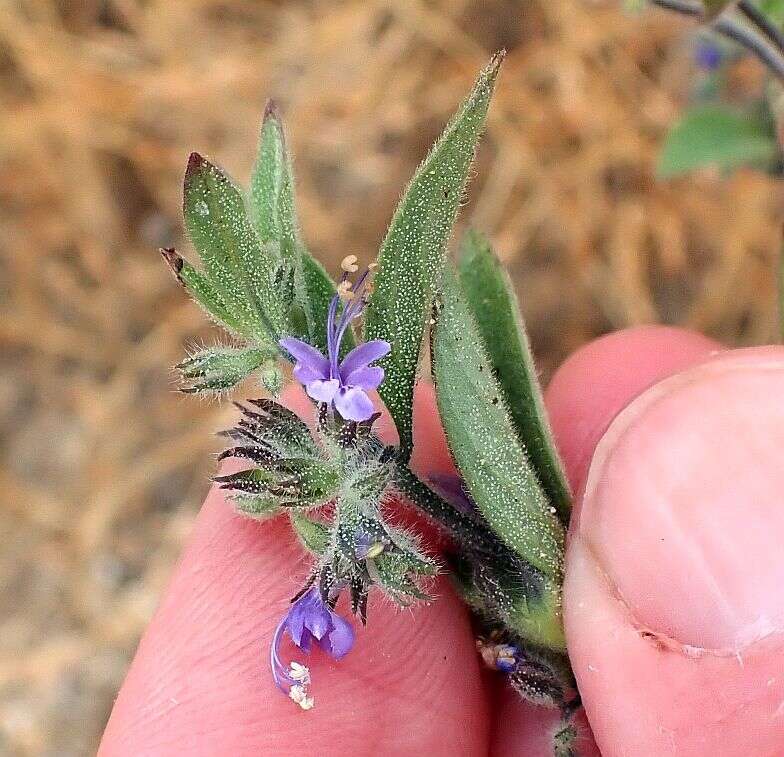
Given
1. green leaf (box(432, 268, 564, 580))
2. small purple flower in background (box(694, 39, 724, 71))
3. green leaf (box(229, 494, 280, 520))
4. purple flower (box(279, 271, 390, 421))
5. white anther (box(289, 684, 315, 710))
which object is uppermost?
small purple flower in background (box(694, 39, 724, 71))

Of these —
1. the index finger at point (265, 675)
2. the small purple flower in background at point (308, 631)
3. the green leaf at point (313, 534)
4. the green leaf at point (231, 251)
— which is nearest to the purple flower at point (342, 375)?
the green leaf at point (231, 251)

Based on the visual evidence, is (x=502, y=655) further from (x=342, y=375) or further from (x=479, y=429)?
(x=342, y=375)

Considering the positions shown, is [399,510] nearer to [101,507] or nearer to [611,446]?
[611,446]

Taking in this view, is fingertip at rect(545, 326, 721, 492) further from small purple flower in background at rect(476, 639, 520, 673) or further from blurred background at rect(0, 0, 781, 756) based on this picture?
blurred background at rect(0, 0, 781, 756)

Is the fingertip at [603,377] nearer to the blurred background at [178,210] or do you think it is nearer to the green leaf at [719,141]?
the green leaf at [719,141]

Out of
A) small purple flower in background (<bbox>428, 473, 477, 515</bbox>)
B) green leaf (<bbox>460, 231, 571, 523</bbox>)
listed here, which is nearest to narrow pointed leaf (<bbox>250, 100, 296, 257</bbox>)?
green leaf (<bbox>460, 231, 571, 523</bbox>)

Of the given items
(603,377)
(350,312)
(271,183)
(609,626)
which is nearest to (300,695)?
(609,626)
